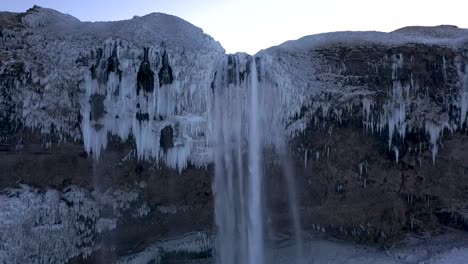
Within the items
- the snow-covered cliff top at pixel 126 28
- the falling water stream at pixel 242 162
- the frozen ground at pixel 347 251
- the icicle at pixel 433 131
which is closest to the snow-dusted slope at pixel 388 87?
the icicle at pixel 433 131

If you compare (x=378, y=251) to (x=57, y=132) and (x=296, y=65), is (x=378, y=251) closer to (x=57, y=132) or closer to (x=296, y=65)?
(x=296, y=65)

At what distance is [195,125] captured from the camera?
15906 millimetres

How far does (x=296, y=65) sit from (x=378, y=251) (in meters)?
7.01

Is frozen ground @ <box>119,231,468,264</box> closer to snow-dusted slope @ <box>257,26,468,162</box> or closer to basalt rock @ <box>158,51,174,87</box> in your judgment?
snow-dusted slope @ <box>257,26,468,162</box>

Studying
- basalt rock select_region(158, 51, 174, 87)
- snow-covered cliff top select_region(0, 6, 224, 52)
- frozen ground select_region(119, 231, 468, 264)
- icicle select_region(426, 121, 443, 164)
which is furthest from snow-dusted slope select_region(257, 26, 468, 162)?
frozen ground select_region(119, 231, 468, 264)

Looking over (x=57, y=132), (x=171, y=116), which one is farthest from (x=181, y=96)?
(x=57, y=132)

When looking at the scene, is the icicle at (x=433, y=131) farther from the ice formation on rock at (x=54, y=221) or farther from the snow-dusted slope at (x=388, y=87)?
the ice formation on rock at (x=54, y=221)

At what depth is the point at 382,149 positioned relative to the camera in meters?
16.8

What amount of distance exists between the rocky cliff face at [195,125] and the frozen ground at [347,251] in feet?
1.35

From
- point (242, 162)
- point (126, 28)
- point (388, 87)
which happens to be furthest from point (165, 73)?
point (388, 87)

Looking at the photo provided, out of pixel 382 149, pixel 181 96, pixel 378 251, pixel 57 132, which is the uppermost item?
pixel 181 96

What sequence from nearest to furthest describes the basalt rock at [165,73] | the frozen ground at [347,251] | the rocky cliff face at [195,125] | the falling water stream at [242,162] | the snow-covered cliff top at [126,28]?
the rocky cliff face at [195,125] < the snow-covered cliff top at [126,28] < the basalt rock at [165,73] < the falling water stream at [242,162] < the frozen ground at [347,251]

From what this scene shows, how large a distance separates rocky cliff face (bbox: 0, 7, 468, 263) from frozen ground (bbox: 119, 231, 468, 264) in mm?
413

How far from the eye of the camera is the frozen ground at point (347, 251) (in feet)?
54.0
